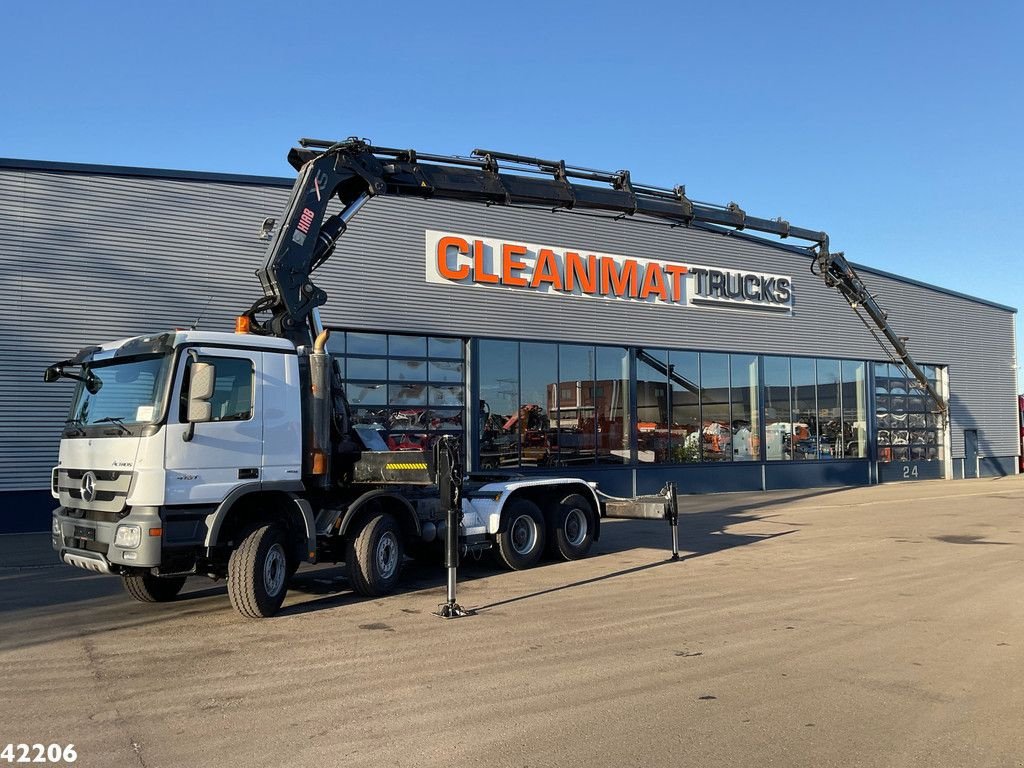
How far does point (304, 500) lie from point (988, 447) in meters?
33.8

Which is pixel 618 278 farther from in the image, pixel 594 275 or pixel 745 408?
pixel 745 408

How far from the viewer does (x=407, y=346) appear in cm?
2105

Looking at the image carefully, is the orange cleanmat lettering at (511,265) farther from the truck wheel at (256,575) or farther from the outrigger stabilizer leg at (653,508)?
the truck wheel at (256,575)

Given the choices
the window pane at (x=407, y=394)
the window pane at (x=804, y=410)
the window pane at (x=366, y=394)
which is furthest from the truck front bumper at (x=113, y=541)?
the window pane at (x=804, y=410)

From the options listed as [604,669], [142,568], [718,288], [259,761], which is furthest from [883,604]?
[718,288]

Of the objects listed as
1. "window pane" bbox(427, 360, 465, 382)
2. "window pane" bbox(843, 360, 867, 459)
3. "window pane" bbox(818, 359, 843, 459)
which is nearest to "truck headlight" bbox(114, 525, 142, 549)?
"window pane" bbox(427, 360, 465, 382)

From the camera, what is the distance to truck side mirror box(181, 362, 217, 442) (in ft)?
27.7

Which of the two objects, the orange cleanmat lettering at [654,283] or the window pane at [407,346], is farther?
the orange cleanmat lettering at [654,283]

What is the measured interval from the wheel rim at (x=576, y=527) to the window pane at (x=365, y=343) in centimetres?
897

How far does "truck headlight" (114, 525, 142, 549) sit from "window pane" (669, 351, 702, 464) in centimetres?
1936

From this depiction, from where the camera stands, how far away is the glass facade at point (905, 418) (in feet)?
104

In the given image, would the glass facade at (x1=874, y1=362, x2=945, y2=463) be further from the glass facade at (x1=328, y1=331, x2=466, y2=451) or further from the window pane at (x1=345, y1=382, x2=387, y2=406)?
the window pane at (x1=345, y1=382, x2=387, y2=406)

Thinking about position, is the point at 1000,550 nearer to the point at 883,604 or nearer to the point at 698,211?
the point at 883,604

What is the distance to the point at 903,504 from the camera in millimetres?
22172
